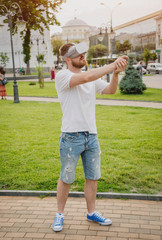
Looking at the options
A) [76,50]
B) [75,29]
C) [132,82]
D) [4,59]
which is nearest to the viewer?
[76,50]

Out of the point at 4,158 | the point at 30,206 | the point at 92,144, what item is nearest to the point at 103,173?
the point at 30,206

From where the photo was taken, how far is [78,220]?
11.0ft

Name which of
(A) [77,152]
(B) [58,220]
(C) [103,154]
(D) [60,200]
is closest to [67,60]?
(A) [77,152]

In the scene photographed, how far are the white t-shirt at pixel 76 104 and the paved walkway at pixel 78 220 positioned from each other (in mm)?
1137

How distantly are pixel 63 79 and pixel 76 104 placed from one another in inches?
11.3

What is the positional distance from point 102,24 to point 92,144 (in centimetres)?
2616

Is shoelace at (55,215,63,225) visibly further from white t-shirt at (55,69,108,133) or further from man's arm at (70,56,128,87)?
man's arm at (70,56,128,87)

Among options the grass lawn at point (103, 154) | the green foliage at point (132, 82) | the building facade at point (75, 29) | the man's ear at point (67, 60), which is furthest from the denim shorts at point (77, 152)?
the building facade at point (75, 29)

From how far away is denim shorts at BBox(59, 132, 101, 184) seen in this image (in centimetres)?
293

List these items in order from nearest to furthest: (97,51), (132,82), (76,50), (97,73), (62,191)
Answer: (97,73) < (76,50) < (62,191) < (132,82) < (97,51)

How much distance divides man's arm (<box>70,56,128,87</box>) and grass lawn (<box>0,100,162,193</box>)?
198 centimetres

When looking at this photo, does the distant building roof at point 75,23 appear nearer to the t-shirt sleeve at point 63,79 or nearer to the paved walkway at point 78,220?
the paved walkway at point 78,220

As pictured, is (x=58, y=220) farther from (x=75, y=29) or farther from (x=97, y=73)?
(x=75, y=29)

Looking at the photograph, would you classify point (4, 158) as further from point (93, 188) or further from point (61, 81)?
point (61, 81)
